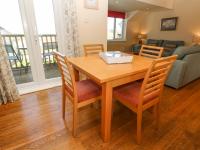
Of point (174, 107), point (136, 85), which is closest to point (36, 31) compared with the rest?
point (136, 85)

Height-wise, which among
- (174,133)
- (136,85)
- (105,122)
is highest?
(136,85)

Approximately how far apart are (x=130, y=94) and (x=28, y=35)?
83.8 inches

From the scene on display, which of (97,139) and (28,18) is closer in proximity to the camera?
(97,139)

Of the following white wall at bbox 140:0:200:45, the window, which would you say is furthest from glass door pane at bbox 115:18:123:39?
white wall at bbox 140:0:200:45

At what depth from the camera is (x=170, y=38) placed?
584 centimetres

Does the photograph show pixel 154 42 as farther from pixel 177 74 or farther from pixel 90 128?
pixel 90 128

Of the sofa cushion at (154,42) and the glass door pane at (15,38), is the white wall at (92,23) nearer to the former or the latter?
the glass door pane at (15,38)

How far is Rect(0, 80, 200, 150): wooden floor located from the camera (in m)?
1.41

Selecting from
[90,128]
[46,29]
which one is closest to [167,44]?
[46,29]

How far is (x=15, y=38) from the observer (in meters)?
2.61

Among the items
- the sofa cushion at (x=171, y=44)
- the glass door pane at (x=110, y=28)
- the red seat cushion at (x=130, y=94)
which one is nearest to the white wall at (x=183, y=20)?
the sofa cushion at (x=171, y=44)

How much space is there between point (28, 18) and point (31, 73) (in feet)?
3.42

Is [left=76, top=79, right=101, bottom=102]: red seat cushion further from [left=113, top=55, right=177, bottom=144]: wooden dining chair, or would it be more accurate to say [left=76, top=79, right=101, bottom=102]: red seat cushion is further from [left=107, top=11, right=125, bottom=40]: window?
[left=107, top=11, right=125, bottom=40]: window

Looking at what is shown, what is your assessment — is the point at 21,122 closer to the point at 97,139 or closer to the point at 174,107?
the point at 97,139
